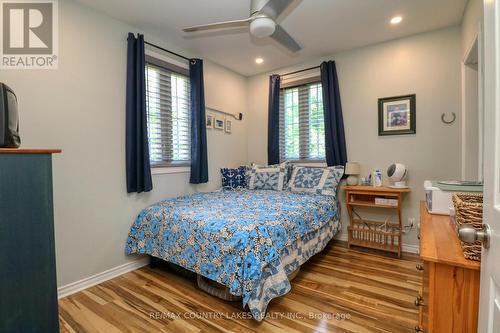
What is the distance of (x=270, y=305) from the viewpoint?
190cm

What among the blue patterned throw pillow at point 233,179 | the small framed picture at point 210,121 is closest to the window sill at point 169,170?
the blue patterned throw pillow at point 233,179

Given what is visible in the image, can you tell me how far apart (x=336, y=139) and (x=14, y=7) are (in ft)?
11.0

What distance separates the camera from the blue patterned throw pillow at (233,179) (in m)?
3.52

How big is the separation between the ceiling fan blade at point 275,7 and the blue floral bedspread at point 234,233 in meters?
1.52

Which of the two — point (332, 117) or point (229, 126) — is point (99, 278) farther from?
point (332, 117)

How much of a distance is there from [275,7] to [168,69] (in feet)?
5.49

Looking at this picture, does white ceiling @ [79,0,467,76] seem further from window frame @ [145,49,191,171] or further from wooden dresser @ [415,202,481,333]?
wooden dresser @ [415,202,481,333]

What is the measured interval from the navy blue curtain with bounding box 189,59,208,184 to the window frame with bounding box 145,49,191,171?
101 mm

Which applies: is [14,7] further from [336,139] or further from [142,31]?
[336,139]

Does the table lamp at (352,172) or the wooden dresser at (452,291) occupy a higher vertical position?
the table lamp at (352,172)

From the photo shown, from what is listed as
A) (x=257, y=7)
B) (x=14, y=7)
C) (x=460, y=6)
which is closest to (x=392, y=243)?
(x=460, y=6)

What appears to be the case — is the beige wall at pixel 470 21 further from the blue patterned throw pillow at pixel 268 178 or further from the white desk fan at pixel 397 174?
the blue patterned throw pillow at pixel 268 178

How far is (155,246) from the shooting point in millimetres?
2264

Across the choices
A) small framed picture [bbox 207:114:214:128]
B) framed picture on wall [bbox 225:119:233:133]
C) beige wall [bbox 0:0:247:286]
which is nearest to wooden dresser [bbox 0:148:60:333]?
beige wall [bbox 0:0:247:286]
